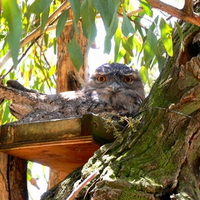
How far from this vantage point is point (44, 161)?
108 inches

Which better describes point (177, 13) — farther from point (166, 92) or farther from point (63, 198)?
point (63, 198)

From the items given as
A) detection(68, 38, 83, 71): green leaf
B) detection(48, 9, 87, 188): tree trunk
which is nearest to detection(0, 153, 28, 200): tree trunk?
detection(68, 38, 83, 71): green leaf

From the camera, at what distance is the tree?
72.2 inches

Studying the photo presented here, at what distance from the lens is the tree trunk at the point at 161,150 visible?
5.98ft

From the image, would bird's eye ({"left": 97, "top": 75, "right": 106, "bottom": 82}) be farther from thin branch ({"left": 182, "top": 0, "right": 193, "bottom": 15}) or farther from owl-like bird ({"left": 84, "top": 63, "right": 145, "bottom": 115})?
thin branch ({"left": 182, "top": 0, "right": 193, "bottom": 15})

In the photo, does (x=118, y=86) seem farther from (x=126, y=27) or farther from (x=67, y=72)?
(x=126, y=27)

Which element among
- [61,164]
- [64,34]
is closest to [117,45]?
[64,34]

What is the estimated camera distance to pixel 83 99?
9.35 feet

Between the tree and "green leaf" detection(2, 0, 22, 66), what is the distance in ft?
1.11

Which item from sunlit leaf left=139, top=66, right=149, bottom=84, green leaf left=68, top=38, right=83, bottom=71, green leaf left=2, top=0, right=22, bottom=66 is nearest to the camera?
green leaf left=2, top=0, right=22, bottom=66

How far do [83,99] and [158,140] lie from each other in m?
0.88

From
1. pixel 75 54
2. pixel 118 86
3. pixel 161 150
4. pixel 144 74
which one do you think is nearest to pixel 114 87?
pixel 118 86

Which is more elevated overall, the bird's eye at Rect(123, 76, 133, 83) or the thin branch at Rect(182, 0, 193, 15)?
the thin branch at Rect(182, 0, 193, 15)

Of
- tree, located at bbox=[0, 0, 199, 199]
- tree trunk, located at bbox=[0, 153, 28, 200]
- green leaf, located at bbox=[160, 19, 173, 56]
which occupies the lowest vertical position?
tree trunk, located at bbox=[0, 153, 28, 200]
